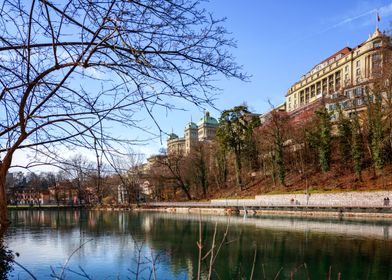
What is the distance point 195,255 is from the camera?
16094mm

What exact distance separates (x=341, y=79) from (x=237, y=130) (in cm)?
1936

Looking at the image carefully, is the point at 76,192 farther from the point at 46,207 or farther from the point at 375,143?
the point at 46,207

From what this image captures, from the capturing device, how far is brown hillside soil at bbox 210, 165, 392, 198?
31.8 metres

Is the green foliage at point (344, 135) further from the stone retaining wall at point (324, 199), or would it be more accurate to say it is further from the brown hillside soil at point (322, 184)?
the stone retaining wall at point (324, 199)

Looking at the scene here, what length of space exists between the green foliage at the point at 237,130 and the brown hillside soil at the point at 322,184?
7.53ft

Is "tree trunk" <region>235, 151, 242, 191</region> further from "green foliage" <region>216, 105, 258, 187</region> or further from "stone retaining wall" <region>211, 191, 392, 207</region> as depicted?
"stone retaining wall" <region>211, 191, 392, 207</region>

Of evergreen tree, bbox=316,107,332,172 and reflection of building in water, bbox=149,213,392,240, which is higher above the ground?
evergreen tree, bbox=316,107,332,172

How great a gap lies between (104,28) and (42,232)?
2628 cm

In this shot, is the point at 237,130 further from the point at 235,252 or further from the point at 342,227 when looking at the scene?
the point at 235,252

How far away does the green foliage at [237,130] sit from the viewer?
4653cm

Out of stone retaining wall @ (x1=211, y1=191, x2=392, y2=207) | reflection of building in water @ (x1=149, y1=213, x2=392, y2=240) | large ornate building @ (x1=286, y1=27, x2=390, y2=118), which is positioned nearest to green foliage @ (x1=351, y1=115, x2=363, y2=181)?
large ornate building @ (x1=286, y1=27, x2=390, y2=118)

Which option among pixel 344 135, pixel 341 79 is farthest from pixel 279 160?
pixel 341 79

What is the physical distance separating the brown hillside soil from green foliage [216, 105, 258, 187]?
7.53ft

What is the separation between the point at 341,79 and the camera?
5425 cm
